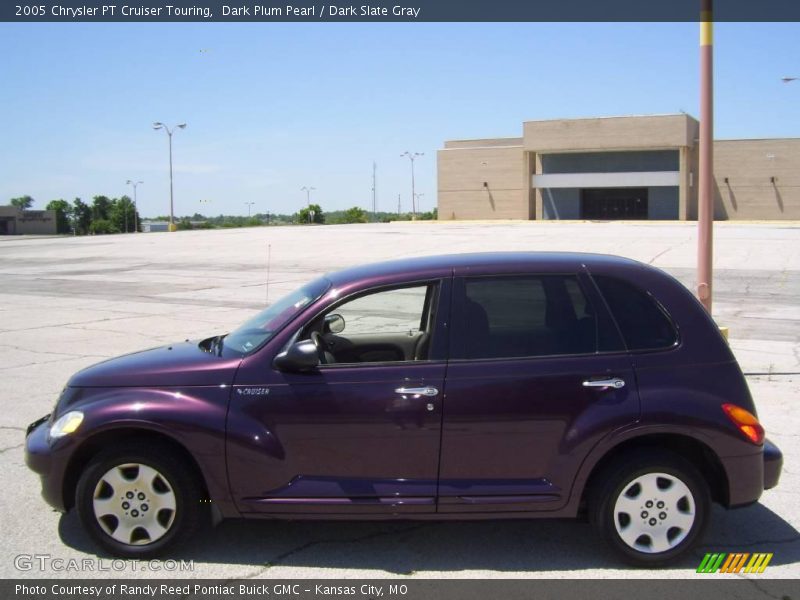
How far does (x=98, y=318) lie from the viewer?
14.1m

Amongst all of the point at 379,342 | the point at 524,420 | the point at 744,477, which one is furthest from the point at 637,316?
the point at 379,342

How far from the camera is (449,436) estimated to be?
4.07 m

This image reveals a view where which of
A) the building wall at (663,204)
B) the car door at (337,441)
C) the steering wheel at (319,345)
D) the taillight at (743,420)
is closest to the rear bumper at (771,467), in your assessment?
the taillight at (743,420)

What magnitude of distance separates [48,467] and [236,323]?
9.06m

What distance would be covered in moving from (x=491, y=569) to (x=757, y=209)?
6987 centimetres

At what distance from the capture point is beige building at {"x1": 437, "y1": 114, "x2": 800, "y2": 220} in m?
65.8

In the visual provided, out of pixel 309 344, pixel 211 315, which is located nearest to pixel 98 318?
pixel 211 315

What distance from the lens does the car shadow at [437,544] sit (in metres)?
4.22

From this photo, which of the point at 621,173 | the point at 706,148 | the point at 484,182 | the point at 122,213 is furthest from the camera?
the point at 122,213

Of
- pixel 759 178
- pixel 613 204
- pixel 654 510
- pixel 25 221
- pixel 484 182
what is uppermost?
pixel 484 182

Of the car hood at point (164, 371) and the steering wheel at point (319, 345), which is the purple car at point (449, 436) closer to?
the car hood at point (164, 371)

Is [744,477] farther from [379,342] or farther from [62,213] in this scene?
[62,213]
